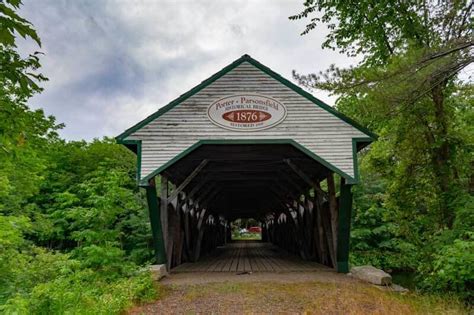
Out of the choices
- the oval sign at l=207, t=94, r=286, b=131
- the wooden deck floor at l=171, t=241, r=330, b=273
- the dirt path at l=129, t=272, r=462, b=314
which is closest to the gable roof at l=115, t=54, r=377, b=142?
the oval sign at l=207, t=94, r=286, b=131

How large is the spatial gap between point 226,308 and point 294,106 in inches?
155

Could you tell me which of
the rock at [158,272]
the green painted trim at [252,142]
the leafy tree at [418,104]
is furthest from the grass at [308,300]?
the green painted trim at [252,142]

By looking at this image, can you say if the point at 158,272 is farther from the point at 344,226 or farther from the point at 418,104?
the point at 418,104

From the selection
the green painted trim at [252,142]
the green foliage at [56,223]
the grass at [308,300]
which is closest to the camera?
the green foliage at [56,223]

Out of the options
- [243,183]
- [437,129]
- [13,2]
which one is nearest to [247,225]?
[243,183]

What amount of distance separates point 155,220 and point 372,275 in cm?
400

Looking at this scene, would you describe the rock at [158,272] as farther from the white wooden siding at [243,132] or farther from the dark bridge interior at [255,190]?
the white wooden siding at [243,132]

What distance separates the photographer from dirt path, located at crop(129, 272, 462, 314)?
14.5ft

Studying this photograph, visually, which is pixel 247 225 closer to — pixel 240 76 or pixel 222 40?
pixel 222 40

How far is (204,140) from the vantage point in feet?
22.3

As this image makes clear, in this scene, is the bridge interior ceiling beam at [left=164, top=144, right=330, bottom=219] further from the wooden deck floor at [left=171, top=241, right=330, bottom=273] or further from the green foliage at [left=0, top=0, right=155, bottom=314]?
the wooden deck floor at [left=171, top=241, right=330, bottom=273]

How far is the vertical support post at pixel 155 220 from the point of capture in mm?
6855

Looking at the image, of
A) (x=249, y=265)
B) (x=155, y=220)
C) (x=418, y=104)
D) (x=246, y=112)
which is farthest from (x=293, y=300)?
(x=418, y=104)

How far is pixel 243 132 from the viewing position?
6871 millimetres
